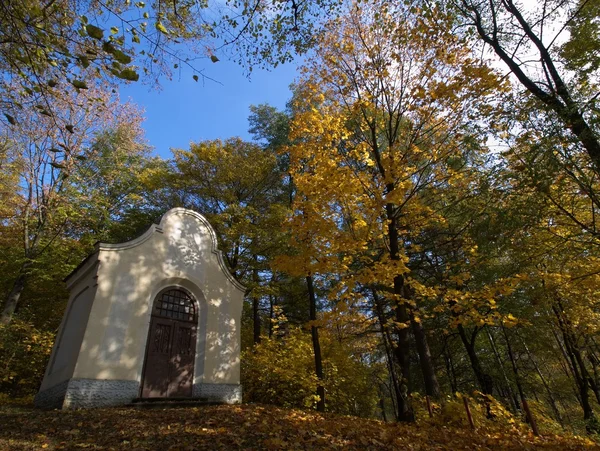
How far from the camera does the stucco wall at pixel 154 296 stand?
332 inches

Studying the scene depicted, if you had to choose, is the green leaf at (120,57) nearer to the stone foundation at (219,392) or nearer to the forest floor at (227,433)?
the forest floor at (227,433)

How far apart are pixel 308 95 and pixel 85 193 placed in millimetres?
11889

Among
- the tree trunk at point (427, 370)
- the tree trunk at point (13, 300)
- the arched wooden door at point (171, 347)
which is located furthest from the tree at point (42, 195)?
Answer: the tree trunk at point (427, 370)

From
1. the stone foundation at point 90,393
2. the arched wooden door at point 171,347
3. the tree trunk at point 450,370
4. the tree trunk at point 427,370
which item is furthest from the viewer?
the tree trunk at point 450,370

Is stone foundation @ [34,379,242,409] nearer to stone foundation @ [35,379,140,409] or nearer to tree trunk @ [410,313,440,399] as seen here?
stone foundation @ [35,379,140,409]

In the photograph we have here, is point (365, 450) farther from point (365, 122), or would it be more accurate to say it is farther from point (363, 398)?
point (363, 398)

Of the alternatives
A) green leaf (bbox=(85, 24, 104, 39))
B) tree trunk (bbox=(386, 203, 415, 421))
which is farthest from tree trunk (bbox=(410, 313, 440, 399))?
green leaf (bbox=(85, 24, 104, 39))

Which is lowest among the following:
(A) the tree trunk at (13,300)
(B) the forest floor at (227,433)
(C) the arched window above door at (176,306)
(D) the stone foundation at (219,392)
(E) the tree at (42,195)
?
(B) the forest floor at (227,433)

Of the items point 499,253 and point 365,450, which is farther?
point 499,253

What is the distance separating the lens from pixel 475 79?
737 cm

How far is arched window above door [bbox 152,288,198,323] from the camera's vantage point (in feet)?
32.1

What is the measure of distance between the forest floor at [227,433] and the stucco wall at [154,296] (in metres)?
1.55

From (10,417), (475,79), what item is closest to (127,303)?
(10,417)

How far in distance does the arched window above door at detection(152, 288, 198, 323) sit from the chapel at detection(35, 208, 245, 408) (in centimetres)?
3
